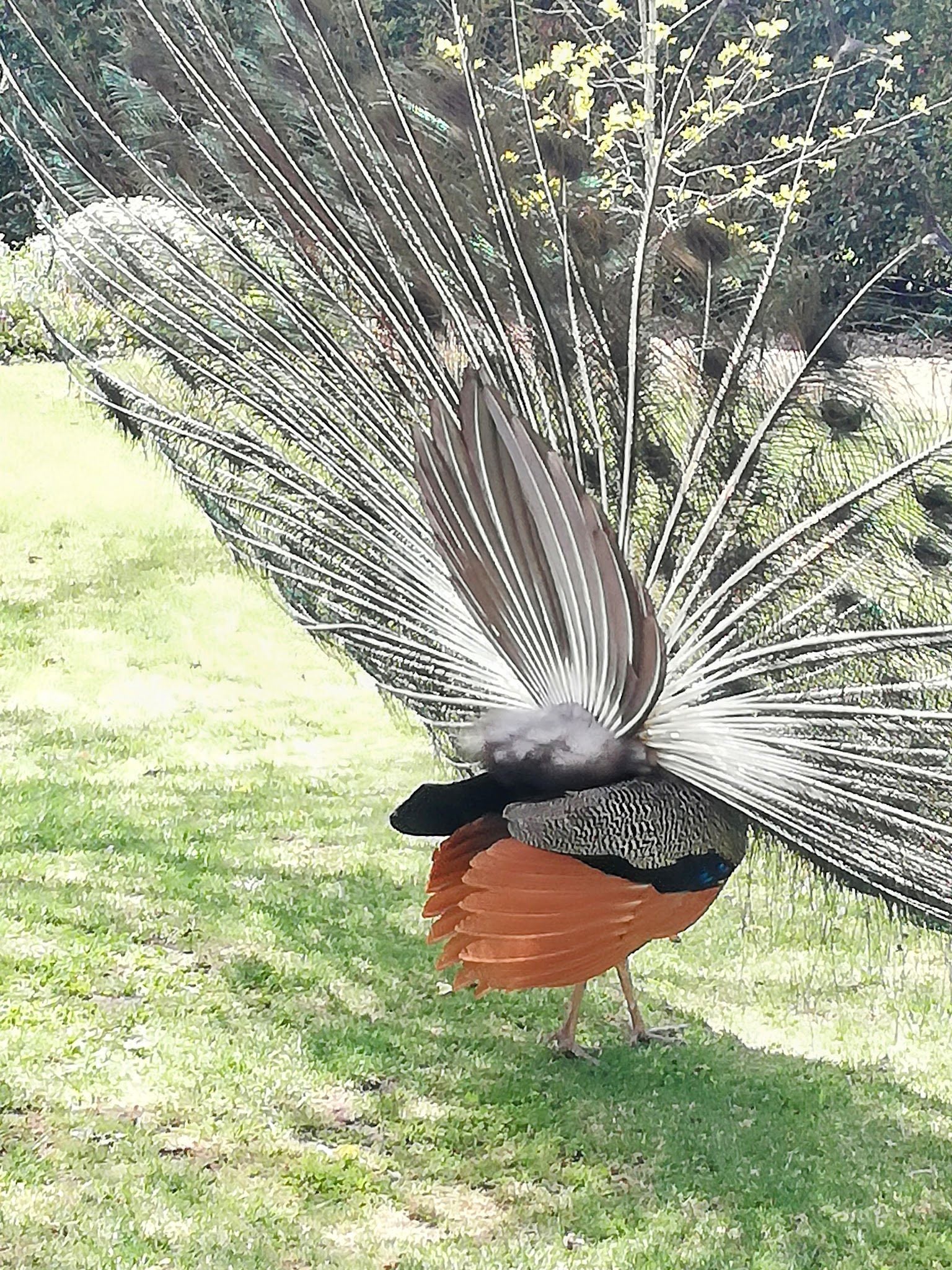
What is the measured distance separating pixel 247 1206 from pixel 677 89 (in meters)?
2.82

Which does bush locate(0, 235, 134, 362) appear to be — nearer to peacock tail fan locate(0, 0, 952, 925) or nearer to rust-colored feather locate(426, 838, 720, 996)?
peacock tail fan locate(0, 0, 952, 925)

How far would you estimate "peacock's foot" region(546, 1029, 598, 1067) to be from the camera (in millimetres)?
4172

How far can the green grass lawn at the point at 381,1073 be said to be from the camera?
129 inches

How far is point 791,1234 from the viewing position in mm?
3361

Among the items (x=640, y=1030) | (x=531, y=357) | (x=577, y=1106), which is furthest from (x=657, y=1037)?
(x=531, y=357)

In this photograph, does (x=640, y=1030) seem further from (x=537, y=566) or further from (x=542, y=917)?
(x=537, y=566)

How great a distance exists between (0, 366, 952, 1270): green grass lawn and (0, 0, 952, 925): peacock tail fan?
66cm

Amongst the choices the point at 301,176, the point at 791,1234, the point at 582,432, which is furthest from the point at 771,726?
the point at 301,176

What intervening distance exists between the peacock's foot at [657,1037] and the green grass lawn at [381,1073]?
1.7 inches

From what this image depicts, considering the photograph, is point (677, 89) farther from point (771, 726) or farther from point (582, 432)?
point (771, 726)

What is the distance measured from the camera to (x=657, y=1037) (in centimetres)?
434

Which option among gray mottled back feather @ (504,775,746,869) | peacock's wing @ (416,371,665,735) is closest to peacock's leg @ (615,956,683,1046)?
gray mottled back feather @ (504,775,746,869)

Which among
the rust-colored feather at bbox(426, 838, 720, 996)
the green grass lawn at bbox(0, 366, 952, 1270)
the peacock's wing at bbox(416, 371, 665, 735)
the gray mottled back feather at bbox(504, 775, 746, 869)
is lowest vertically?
the green grass lawn at bbox(0, 366, 952, 1270)

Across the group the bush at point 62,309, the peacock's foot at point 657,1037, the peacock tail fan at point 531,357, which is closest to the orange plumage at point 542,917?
the peacock tail fan at point 531,357
